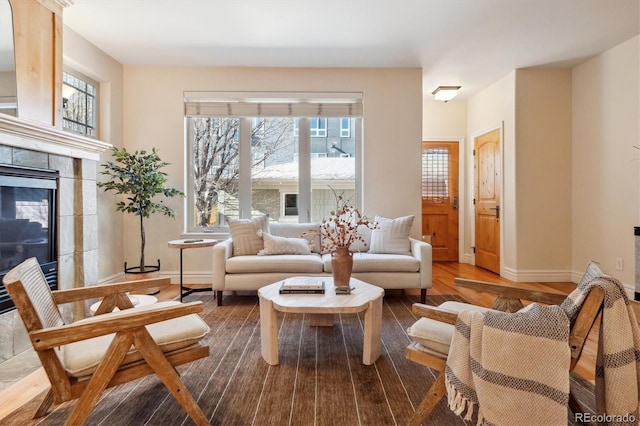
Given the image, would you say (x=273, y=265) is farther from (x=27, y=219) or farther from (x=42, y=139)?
(x=42, y=139)

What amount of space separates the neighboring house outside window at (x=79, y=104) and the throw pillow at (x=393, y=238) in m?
3.42

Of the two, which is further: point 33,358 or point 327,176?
point 327,176

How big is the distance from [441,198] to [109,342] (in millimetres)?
5401

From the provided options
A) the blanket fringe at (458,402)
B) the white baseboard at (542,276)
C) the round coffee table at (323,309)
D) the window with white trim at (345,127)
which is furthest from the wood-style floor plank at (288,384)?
the window with white trim at (345,127)

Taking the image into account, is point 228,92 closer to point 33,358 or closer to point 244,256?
point 244,256

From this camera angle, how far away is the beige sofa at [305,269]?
3.37m

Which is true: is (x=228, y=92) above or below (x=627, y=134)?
above

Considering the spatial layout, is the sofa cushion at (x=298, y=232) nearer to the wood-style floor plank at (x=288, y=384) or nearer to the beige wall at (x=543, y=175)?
the wood-style floor plank at (x=288, y=384)

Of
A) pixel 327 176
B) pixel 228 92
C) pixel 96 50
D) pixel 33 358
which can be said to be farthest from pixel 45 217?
pixel 327 176

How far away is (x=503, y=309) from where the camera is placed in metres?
1.79

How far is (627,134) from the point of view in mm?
3564

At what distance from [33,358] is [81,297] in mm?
984

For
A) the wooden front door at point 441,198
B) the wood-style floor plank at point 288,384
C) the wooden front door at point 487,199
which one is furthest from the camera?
the wooden front door at point 441,198

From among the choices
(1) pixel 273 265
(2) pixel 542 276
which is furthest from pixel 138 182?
(2) pixel 542 276
